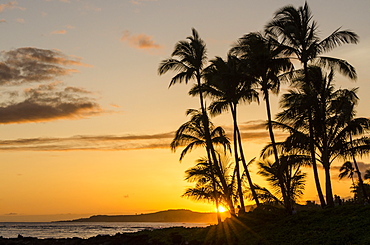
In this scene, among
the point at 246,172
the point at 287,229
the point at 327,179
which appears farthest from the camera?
the point at 246,172

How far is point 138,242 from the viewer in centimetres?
3716

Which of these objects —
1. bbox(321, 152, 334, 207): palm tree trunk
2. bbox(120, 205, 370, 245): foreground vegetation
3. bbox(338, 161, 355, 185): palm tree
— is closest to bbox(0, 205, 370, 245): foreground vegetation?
bbox(120, 205, 370, 245): foreground vegetation

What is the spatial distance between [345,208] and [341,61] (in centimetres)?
1107

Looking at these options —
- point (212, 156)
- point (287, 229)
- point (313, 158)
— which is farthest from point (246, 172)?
point (287, 229)

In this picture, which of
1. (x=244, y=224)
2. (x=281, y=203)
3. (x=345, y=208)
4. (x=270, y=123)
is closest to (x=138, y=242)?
(x=244, y=224)

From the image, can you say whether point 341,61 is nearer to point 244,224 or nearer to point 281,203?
point 281,203

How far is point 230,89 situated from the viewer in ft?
124

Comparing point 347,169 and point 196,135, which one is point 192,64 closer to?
point 196,135

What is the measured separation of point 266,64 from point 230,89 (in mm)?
4476

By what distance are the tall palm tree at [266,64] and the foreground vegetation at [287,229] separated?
3.79 metres

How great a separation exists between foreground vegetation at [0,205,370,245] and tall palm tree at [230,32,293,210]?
3793mm

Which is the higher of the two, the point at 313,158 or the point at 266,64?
the point at 266,64

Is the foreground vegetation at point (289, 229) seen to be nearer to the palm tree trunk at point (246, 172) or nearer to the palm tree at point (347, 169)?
the palm tree trunk at point (246, 172)

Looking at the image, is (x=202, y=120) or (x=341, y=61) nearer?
(x=341, y=61)
